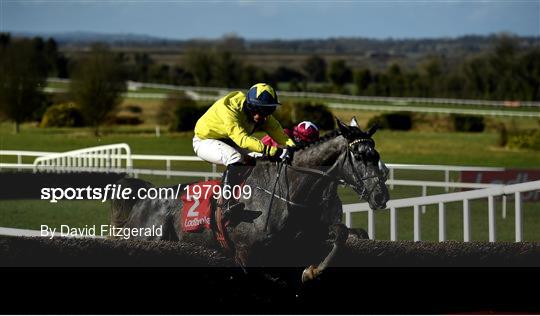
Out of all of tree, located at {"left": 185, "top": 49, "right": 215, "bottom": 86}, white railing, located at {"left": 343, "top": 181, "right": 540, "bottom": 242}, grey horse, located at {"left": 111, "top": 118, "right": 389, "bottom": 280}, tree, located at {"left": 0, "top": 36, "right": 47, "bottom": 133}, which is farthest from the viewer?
tree, located at {"left": 185, "top": 49, "right": 215, "bottom": 86}

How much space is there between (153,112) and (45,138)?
305 inches

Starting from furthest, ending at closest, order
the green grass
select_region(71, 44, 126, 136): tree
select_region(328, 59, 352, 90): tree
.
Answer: select_region(328, 59, 352, 90): tree → select_region(71, 44, 126, 136): tree → the green grass

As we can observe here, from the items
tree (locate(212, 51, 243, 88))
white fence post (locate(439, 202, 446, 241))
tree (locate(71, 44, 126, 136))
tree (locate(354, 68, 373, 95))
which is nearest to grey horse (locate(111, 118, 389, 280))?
white fence post (locate(439, 202, 446, 241))

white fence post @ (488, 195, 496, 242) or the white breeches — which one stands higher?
the white breeches

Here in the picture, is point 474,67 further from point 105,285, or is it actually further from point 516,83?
point 105,285

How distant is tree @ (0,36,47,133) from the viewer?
28828mm

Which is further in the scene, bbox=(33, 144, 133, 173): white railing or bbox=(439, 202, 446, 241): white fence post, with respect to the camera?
bbox=(33, 144, 133, 173): white railing

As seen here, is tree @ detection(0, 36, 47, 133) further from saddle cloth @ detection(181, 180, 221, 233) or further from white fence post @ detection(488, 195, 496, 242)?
saddle cloth @ detection(181, 180, 221, 233)

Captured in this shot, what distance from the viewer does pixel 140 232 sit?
7355 mm

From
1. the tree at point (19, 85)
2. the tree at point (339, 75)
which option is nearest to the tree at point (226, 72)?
the tree at point (339, 75)

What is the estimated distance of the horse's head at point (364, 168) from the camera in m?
5.94

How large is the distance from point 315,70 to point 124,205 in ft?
176

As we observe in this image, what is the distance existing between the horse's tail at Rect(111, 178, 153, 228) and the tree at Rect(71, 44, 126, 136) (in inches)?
872

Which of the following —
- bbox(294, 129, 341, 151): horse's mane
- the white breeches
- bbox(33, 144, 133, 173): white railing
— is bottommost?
bbox(33, 144, 133, 173): white railing
